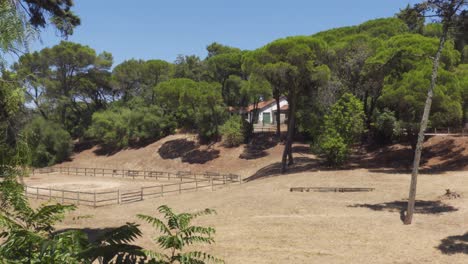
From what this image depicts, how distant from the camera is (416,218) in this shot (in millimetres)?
16406

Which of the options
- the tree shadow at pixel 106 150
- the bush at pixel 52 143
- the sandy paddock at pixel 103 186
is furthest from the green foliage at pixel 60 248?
the tree shadow at pixel 106 150

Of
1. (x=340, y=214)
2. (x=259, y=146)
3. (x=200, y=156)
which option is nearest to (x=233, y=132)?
(x=259, y=146)

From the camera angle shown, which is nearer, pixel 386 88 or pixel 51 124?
pixel 386 88

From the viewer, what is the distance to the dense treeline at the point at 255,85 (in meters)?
27.9

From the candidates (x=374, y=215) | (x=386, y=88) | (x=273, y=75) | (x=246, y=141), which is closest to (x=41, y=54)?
(x=246, y=141)

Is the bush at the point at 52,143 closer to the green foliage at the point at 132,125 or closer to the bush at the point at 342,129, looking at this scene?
the green foliage at the point at 132,125

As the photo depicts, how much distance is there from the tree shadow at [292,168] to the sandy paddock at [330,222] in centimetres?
622

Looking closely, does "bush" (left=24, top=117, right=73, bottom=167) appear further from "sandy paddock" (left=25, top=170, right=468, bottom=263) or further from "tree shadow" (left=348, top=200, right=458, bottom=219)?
"tree shadow" (left=348, top=200, right=458, bottom=219)

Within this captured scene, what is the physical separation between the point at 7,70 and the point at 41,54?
59.3 m

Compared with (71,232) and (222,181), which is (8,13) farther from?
(222,181)

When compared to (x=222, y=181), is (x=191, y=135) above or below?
above

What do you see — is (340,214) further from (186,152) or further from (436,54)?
(186,152)

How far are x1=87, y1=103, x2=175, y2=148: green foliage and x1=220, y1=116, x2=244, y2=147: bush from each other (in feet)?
38.5

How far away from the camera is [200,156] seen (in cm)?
4916
